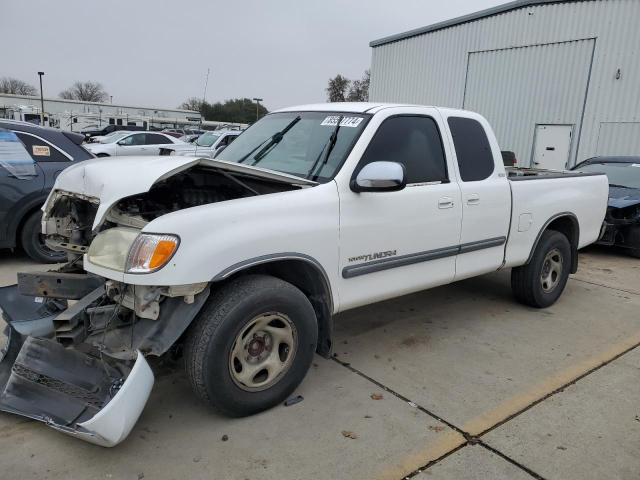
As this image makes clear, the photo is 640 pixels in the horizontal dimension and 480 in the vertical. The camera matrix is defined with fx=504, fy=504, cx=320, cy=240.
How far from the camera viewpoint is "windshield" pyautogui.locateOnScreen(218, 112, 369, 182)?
3547 mm

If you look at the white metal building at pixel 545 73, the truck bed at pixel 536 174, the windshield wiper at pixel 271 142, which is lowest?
the truck bed at pixel 536 174

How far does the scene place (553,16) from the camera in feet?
48.9

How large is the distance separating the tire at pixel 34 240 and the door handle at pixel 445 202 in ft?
15.6

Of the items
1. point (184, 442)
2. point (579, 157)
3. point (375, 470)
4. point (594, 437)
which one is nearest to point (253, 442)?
point (184, 442)

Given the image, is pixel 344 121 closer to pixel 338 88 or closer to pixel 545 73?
pixel 545 73

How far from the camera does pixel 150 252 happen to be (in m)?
2.64

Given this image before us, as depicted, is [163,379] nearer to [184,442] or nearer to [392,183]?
[184,442]

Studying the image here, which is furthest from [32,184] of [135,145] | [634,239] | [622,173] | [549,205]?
[135,145]

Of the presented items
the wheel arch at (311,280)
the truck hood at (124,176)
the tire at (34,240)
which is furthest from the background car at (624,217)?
the tire at (34,240)

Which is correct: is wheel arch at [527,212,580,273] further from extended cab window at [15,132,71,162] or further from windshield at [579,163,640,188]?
extended cab window at [15,132,71,162]

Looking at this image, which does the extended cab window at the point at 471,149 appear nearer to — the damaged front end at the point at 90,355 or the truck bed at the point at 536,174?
the truck bed at the point at 536,174

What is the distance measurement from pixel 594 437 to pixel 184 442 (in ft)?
7.91

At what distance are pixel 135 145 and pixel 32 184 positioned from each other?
14.1 m

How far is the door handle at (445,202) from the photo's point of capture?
3912 mm
